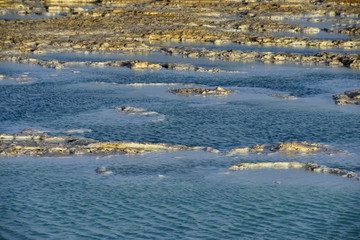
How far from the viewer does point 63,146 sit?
1045 inches

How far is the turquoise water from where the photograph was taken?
62.3 feet

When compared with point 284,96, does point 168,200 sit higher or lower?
lower

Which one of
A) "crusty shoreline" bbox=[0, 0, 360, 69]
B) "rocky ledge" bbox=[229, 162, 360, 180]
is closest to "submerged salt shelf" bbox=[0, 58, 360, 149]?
"rocky ledge" bbox=[229, 162, 360, 180]

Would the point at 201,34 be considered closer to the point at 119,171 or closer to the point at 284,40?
the point at 284,40

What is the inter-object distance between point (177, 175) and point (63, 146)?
5.90 m

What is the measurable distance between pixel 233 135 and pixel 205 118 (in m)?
3.70

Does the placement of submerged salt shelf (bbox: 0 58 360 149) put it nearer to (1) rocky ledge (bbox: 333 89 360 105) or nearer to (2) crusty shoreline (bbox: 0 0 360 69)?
(1) rocky ledge (bbox: 333 89 360 105)

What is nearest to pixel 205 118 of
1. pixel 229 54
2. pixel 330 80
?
pixel 330 80

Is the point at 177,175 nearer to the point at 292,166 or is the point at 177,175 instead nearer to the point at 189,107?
the point at 292,166

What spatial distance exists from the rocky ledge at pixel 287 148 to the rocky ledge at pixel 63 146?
145cm

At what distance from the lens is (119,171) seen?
78.2 ft

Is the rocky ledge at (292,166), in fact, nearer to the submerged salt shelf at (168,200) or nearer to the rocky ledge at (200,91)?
the submerged salt shelf at (168,200)

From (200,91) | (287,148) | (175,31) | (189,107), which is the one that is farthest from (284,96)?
(175,31)

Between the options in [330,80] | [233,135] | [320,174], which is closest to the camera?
[320,174]
